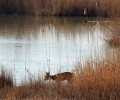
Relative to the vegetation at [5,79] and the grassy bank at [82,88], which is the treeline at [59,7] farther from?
the grassy bank at [82,88]

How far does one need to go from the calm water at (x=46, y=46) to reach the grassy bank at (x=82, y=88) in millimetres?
706

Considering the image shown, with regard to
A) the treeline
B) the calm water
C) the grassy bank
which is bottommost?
the grassy bank

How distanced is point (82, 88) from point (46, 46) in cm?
608

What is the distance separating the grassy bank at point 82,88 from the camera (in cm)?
505

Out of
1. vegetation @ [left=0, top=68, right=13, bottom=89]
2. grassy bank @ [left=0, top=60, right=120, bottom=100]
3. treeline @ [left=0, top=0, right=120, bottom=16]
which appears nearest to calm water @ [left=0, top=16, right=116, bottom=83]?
vegetation @ [left=0, top=68, right=13, bottom=89]

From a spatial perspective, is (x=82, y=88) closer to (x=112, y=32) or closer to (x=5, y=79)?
(x=5, y=79)

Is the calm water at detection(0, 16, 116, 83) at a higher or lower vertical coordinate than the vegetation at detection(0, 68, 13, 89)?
higher

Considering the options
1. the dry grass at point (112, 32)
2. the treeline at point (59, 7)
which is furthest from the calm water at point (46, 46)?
the treeline at point (59, 7)

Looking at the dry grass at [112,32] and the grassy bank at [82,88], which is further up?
the dry grass at [112,32]

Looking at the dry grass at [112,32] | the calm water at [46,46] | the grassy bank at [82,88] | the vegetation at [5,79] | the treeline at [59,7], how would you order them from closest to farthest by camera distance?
the grassy bank at [82,88]
the vegetation at [5,79]
the calm water at [46,46]
the dry grass at [112,32]
the treeline at [59,7]

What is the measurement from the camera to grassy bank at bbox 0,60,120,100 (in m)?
5.05

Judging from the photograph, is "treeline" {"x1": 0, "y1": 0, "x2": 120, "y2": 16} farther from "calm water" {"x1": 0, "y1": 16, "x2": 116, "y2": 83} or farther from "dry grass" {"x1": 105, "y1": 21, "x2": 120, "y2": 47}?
"dry grass" {"x1": 105, "y1": 21, "x2": 120, "y2": 47}

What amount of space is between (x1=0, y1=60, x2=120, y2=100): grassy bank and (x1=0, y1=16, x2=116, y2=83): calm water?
0.71 m

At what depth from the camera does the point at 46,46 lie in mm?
11344
